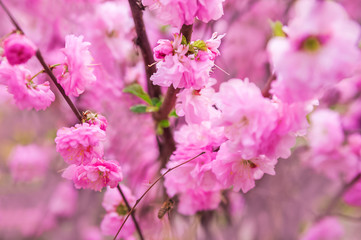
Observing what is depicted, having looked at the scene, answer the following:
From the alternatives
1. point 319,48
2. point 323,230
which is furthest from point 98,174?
point 323,230

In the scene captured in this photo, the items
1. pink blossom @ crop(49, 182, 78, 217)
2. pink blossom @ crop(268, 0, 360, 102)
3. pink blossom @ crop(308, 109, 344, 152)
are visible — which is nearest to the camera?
pink blossom @ crop(268, 0, 360, 102)

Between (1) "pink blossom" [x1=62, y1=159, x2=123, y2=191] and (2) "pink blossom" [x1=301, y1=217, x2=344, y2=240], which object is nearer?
(1) "pink blossom" [x1=62, y1=159, x2=123, y2=191]

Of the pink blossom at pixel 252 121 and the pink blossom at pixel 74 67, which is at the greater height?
the pink blossom at pixel 74 67

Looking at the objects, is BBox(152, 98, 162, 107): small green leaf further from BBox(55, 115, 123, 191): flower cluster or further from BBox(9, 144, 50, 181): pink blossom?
BBox(9, 144, 50, 181): pink blossom

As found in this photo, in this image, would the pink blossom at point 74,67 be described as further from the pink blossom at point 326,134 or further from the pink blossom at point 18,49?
the pink blossom at point 326,134

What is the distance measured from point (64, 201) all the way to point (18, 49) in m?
0.91

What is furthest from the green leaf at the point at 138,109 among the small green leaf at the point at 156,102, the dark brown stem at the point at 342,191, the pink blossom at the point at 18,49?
the dark brown stem at the point at 342,191

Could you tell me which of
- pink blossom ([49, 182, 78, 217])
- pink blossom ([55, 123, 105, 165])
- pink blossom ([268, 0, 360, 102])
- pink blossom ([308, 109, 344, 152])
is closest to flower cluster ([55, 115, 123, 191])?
pink blossom ([55, 123, 105, 165])

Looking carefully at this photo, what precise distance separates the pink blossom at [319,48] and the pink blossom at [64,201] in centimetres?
102

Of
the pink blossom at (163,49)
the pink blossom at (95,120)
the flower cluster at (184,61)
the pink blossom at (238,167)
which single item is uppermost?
the pink blossom at (163,49)

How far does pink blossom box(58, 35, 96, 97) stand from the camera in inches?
17.7

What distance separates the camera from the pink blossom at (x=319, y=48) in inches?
11.7

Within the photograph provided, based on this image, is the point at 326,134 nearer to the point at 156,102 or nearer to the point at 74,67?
the point at 156,102

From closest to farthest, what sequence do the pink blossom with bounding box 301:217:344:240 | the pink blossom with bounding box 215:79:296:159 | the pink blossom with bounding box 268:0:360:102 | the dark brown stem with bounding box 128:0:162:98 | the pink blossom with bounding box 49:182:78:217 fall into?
the pink blossom with bounding box 268:0:360:102
the pink blossom with bounding box 215:79:296:159
the dark brown stem with bounding box 128:0:162:98
the pink blossom with bounding box 301:217:344:240
the pink blossom with bounding box 49:182:78:217
